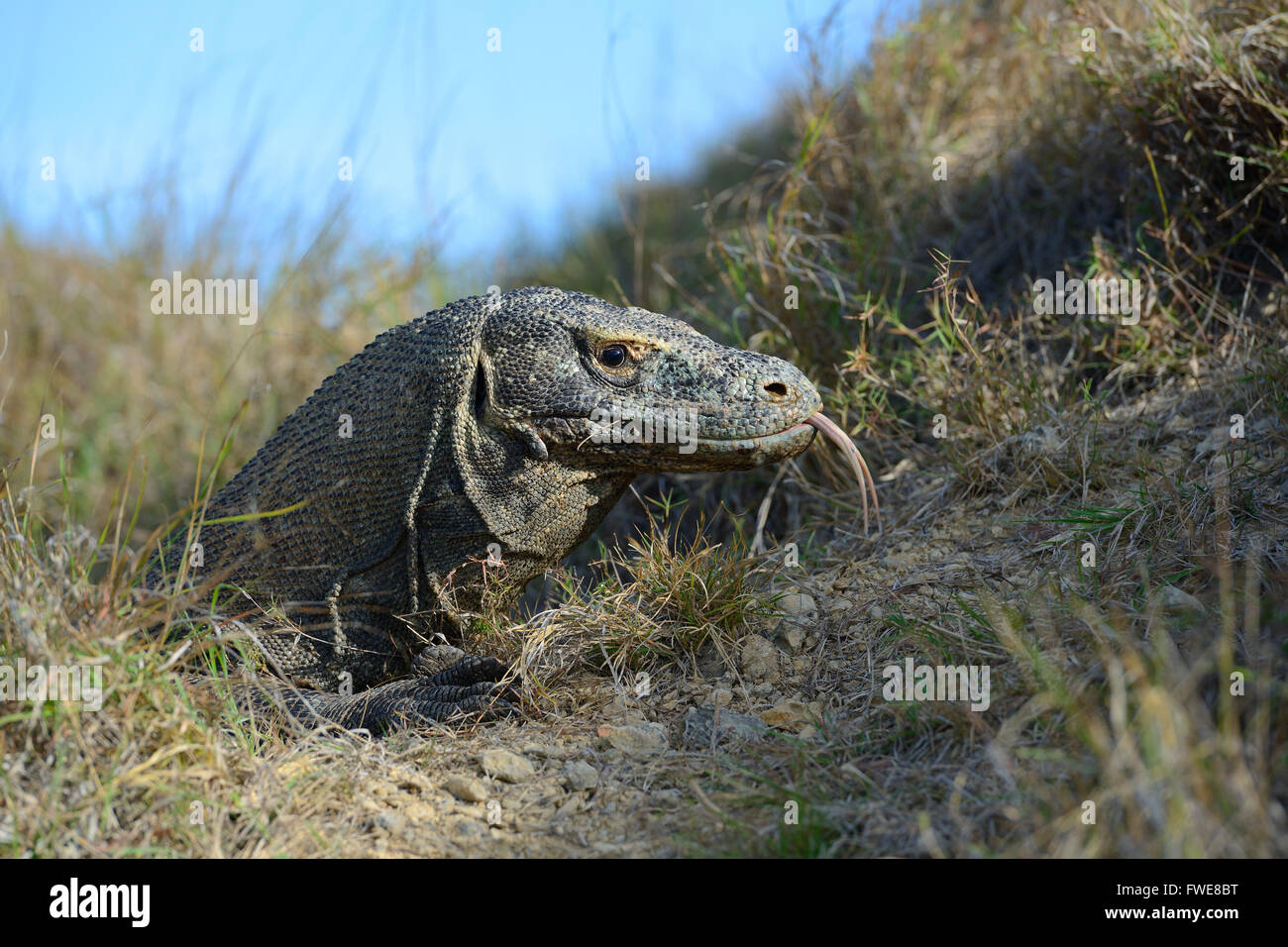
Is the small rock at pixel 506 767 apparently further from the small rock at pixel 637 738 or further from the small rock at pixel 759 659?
the small rock at pixel 759 659

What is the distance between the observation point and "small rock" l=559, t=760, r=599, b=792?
3527 mm

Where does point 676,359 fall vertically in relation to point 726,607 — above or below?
above

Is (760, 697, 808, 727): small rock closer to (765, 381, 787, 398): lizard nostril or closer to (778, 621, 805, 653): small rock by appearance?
(778, 621, 805, 653): small rock

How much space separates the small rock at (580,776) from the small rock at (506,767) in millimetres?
127

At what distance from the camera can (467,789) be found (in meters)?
3.48

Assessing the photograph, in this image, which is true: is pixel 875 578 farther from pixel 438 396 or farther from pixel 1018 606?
pixel 438 396

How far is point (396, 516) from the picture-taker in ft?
14.3

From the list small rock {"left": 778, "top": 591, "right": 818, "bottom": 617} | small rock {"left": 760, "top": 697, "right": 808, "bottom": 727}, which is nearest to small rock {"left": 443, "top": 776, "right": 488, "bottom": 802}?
small rock {"left": 760, "top": 697, "right": 808, "bottom": 727}

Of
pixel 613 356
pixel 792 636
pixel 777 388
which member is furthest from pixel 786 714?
pixel 613 356

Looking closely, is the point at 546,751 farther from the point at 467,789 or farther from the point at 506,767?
the point at 467,789

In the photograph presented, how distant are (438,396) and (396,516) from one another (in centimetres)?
55

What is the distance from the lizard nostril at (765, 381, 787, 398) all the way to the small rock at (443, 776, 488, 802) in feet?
6.39

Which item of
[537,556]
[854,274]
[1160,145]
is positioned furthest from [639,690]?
[1160,145]

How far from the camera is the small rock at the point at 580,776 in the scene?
3.53m
